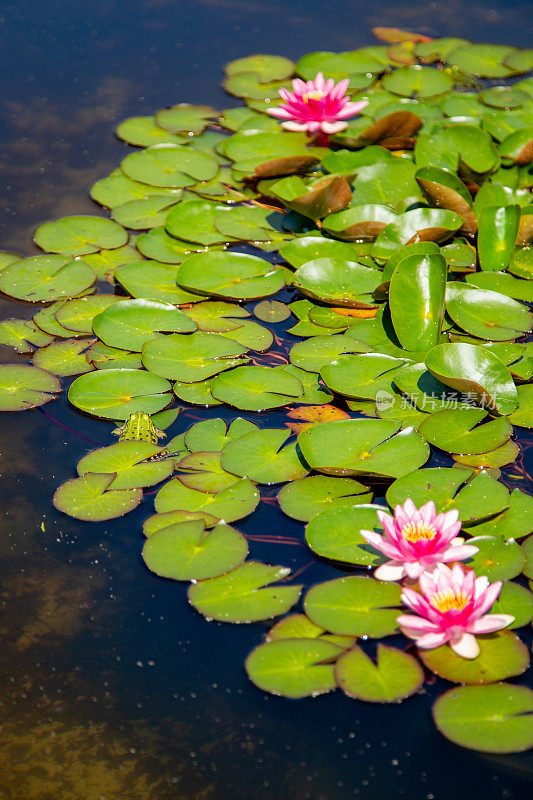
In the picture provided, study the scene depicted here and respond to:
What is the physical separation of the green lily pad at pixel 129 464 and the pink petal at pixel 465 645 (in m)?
1.04

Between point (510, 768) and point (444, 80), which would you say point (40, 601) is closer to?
point (510, 768)

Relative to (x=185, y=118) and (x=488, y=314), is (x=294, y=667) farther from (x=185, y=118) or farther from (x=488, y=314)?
(x=185, y=118)

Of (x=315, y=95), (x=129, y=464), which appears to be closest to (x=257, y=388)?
(x=129, y=464)

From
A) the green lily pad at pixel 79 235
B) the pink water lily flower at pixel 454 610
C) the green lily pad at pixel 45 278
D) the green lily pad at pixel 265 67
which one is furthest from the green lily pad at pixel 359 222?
the pink water lily flower at pixel 454 610

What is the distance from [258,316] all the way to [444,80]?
2438mm

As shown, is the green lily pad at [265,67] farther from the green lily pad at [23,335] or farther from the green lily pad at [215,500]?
the green lily pad at [215,500]

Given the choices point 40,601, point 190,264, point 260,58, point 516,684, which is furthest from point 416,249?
point 260,58

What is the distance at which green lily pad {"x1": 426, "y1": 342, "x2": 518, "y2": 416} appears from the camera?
2.51m

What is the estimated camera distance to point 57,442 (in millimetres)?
2584

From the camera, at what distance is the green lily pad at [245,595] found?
1996 millimetres

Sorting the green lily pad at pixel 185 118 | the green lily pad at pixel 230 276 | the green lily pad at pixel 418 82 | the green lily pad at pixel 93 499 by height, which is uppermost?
the green lily pad at pixel 418 82

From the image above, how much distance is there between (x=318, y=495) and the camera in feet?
7.60

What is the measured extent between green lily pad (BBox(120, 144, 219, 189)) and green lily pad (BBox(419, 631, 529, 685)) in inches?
107

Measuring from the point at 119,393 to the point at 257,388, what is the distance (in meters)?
0.51
